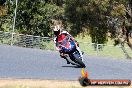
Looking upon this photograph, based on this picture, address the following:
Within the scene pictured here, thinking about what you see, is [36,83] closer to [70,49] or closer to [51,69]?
[70,49]

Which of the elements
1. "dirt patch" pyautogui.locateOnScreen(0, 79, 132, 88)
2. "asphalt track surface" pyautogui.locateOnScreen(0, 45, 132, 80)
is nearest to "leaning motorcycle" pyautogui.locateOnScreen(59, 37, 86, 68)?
"dirt patch" pyautogui.locateOnScreen(0, 79, 132, 88)

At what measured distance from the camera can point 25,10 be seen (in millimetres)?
41062

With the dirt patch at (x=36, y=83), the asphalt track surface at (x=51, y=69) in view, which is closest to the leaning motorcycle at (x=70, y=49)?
the dirt patch at (x=36, y=83)

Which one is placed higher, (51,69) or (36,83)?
(36,83)

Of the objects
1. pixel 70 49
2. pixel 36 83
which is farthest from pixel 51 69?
pixel 70 49

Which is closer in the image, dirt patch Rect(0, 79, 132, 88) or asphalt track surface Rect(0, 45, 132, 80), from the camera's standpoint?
dirt patch Rect(0, 79, 132, 88)

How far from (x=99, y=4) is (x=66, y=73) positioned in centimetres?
2422

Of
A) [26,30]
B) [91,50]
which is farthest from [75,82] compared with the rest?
[26,30]

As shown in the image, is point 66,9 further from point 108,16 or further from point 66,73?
point 66,73

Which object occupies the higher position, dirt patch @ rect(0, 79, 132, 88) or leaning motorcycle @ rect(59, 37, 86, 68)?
leaning motorcycle @ rect(59, 37, 86, 68)

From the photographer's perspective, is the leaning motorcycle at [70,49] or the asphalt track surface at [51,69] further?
the asphalt track surface at [51,69]

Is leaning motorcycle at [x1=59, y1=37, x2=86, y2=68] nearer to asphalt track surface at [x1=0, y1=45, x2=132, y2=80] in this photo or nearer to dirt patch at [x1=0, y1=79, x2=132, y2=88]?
dirt patch at [x1=0, y1=79, x2=132, y2=88]

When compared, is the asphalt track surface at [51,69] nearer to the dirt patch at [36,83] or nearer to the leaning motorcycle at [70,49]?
the dirt patch at [36,83]

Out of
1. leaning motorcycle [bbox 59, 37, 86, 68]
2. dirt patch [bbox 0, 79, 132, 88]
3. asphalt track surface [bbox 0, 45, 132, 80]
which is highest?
leaning motorcycle [bbox 59, 37, 86, 68]
